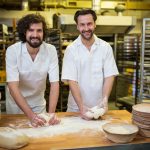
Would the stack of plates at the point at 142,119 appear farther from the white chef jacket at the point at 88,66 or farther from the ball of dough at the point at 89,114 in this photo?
the white chef jacket at the point at 88,66

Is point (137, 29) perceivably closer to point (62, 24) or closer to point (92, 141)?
point (62, 24)

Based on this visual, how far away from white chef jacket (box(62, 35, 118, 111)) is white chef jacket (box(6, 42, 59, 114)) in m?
0.13

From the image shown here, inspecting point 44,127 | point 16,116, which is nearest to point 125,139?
point 44,127

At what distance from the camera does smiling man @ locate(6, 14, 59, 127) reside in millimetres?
2041

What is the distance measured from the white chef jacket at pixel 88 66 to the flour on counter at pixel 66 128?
0.50 metres

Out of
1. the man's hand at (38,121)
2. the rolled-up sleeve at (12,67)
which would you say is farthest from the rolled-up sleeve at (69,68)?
the man's hand at (38,121)

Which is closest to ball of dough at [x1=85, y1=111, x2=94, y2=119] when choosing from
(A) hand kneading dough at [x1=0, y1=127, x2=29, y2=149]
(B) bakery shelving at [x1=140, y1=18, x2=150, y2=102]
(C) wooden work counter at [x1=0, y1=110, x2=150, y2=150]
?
(C) wooden work counter at [x1=0, y1=110, x2=150, y2=150]

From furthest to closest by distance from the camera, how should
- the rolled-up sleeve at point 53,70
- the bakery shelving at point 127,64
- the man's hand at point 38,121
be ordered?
1. the bakery shelving at point 127,64
2. the rolled-up sleeve at point 53,70
3. the man's hand at point 38,121

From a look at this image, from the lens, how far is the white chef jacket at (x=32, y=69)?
2125 mm

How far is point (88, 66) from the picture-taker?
7.49ft

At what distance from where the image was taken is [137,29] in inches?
295

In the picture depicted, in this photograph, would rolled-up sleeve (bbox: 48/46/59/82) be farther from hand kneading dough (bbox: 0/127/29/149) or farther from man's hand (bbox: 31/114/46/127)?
hand kneading dough (bbox: 0/127/29/149)

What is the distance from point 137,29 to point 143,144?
6479 millimetres

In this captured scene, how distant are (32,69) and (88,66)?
0.50 metres
